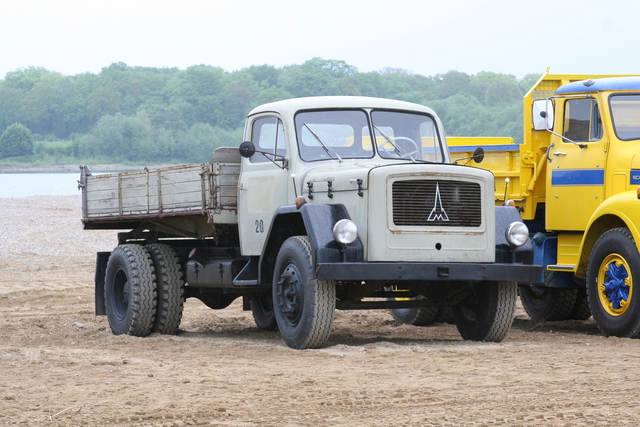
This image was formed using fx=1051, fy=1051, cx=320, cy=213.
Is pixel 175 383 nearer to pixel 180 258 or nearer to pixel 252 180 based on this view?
pixel 252 180

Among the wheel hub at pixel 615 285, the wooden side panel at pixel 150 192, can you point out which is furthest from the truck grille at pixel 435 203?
the wooden side panel at pixel 150 192

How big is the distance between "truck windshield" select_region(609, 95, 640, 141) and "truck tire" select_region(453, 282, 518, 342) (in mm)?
2125

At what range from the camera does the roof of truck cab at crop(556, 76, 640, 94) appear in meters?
10.7

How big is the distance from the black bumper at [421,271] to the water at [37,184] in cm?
4519

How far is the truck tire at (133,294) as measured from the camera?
36.8ft

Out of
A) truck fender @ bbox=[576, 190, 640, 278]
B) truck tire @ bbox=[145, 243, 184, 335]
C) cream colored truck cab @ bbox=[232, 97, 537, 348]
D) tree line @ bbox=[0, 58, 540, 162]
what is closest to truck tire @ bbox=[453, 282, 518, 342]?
cream colored truck cab @ bbox=[232, 97, 537, 348]

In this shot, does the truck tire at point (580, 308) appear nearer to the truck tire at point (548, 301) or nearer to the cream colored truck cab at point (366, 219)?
the truck tire at point (548, 301)

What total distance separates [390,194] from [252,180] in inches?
77.7

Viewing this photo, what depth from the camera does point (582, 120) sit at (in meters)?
10.9

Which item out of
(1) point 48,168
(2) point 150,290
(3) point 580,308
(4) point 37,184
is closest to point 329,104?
(2) point 150,290

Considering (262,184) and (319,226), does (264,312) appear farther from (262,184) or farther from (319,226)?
(319,226)

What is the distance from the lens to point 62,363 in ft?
27.9

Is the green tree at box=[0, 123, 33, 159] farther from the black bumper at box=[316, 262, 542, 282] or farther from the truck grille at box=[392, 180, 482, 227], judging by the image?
the black bumper at box=[316, 262, 542, 282]

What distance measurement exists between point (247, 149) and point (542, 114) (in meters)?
3.22
